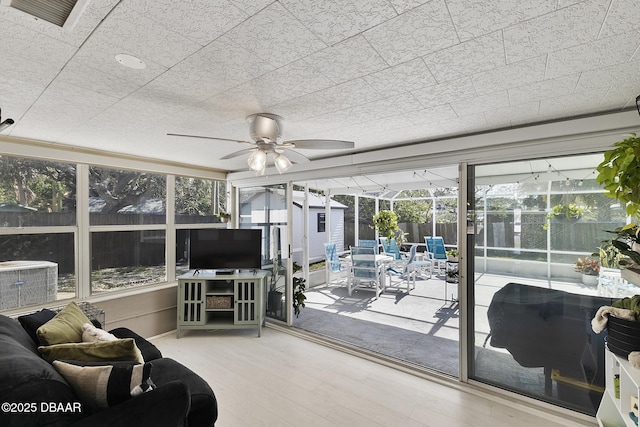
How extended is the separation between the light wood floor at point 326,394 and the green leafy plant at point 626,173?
73.3 inches

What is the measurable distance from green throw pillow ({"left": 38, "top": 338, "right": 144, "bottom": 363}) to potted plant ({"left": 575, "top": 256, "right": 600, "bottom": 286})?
3.21 meters

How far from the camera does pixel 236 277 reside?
12.7 ft

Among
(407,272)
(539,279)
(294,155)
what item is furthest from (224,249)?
(407,272)

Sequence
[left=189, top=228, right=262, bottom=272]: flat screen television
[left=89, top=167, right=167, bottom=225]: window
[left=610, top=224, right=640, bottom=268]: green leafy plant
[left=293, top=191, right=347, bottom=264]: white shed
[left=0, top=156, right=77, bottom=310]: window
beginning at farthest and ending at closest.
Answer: [left=293, top=191, right=347, bottom=264]: white shed < [left=189, top=228, right=262, bottom=272]: flat screen television < [left=89, top=167, right=167, bottom=225]: window < [left=0, top=156, right=77, bottom=310]: window < [left=610, top=224, right=640, bottom=268]: green leafy plant

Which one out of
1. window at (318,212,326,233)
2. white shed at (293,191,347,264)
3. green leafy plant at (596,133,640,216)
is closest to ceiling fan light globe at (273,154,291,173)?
green leafy plant at (596,133,640,216)

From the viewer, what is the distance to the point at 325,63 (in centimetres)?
150

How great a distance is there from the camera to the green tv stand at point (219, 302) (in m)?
3.77

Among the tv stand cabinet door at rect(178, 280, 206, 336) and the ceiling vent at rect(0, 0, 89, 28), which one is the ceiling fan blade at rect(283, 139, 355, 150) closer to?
the ceiling vent at rect(0, 0, 89, 28)

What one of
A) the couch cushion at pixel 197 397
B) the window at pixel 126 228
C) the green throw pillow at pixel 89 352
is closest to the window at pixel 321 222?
the window at pixel 126 228

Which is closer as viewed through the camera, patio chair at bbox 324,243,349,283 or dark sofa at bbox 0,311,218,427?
dark sofa at bbox 0,311,218,427

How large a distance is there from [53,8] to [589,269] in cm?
355

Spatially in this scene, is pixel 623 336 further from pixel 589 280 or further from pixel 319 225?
pixel 319 225

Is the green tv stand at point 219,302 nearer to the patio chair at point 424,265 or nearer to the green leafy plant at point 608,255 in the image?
the green leafy plant at point 608,255

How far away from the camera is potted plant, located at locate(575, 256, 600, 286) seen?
227 cm
